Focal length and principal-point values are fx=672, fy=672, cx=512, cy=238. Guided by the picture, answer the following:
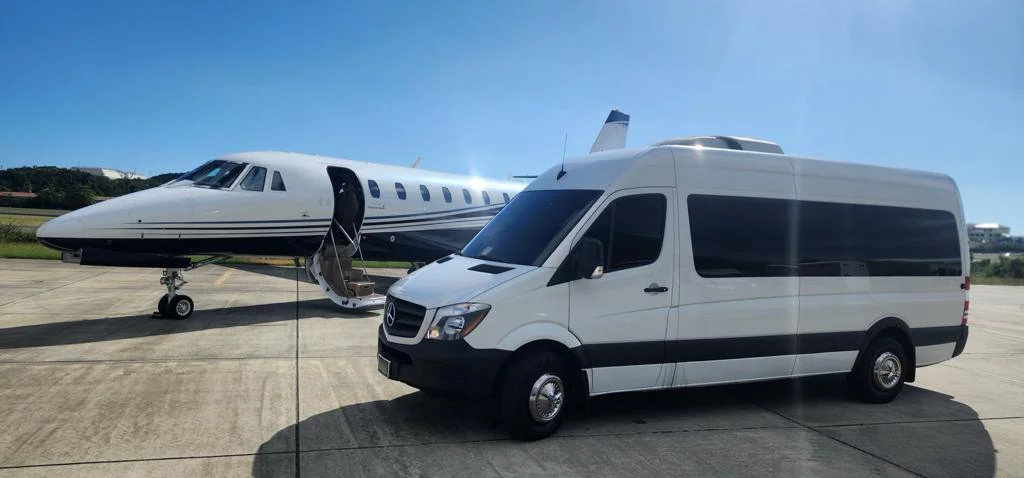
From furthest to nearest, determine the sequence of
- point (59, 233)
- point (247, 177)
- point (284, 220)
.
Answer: point (284, 220) < point (247, 177) < point (59, 233)

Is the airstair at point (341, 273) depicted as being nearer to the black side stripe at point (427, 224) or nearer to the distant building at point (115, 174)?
the black side stripe at point (427, 224)

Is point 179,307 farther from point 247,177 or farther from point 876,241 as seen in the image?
point 876,241

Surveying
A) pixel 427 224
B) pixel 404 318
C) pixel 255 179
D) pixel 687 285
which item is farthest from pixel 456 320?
pixel 427 224

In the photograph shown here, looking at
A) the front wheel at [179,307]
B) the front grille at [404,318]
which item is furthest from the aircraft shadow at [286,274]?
the front grille at [404,318]

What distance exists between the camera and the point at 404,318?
19.5 feet

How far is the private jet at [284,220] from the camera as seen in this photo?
10.7 m

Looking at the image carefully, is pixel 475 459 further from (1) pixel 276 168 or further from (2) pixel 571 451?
(1) pixel 276 168

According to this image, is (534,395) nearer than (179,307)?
Yes

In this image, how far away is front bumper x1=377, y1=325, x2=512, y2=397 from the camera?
5465 mm

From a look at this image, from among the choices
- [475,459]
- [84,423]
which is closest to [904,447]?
[475,459]

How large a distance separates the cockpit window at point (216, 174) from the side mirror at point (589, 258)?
8.79 meters

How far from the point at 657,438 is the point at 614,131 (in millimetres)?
18688

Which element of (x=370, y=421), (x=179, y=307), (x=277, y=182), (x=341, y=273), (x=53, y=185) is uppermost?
(x=53, y=185)

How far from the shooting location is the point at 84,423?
5.73m
